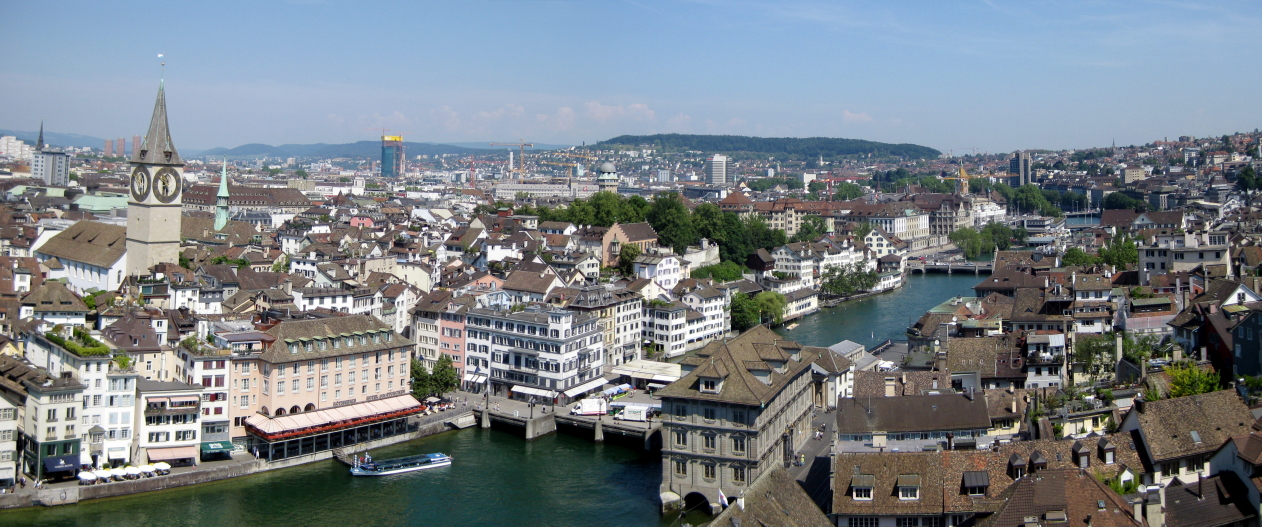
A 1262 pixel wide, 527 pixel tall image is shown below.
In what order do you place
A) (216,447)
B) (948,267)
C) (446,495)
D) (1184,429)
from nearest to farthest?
(1184,429), (446,495), (216,447), (948,267)

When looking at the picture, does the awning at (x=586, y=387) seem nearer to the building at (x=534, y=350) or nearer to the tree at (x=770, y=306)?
the building at (x=534, y=350)

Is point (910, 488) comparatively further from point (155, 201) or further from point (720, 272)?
point (720, 272)

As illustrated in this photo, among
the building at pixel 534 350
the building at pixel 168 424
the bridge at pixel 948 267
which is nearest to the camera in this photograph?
the building at pixel 168 424

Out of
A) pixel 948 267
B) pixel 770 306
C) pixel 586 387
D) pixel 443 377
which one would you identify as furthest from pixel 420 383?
pixel 948 267

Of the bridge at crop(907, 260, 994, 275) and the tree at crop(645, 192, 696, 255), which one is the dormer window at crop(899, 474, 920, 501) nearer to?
the tree at crop(645, 192, 696, 255)

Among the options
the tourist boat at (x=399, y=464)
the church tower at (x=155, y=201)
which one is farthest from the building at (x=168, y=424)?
the church tower at (x=155, y=201)
